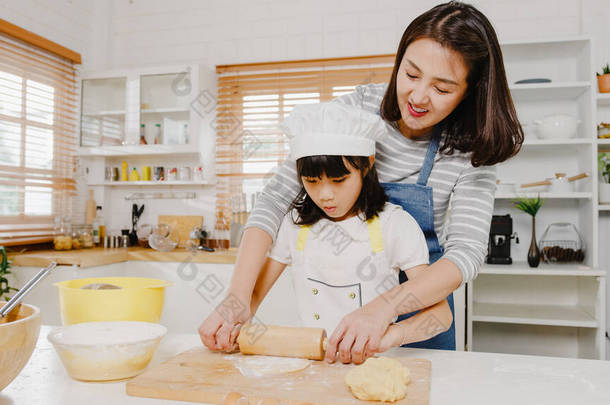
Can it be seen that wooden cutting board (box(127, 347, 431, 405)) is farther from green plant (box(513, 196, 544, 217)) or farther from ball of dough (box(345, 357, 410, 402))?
green plant (box(513, 196, 544, 217))

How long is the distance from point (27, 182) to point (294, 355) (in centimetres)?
289

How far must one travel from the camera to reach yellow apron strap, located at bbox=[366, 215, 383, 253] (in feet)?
3.80

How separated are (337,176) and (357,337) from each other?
367 mm

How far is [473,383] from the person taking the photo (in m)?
0.83

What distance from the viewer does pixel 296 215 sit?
1271 mm

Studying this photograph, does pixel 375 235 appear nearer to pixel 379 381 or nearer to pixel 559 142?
pixel 379 381

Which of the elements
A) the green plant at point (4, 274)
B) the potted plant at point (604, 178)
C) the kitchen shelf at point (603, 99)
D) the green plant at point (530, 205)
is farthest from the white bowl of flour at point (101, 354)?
the kitchen shelf at point (603, 99)

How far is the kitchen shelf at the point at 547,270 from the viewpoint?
2.56 m

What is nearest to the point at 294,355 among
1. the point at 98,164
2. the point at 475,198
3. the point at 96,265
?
the point at 475,198

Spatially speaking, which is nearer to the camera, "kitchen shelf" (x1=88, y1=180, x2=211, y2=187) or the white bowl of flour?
the white bowl of flour

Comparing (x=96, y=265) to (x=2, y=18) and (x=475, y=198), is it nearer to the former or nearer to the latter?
(x=2, y=18)

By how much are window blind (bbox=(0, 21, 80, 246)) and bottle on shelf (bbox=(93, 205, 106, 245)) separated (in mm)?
206

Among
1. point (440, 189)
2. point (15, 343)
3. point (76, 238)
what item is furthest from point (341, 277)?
point (76, 238)

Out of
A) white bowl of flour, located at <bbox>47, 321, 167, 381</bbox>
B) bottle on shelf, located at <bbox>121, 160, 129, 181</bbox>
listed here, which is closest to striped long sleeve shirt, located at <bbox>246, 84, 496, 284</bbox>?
white bowl of flour, located at <bbox>47, 321, 167, 381</bbox>
